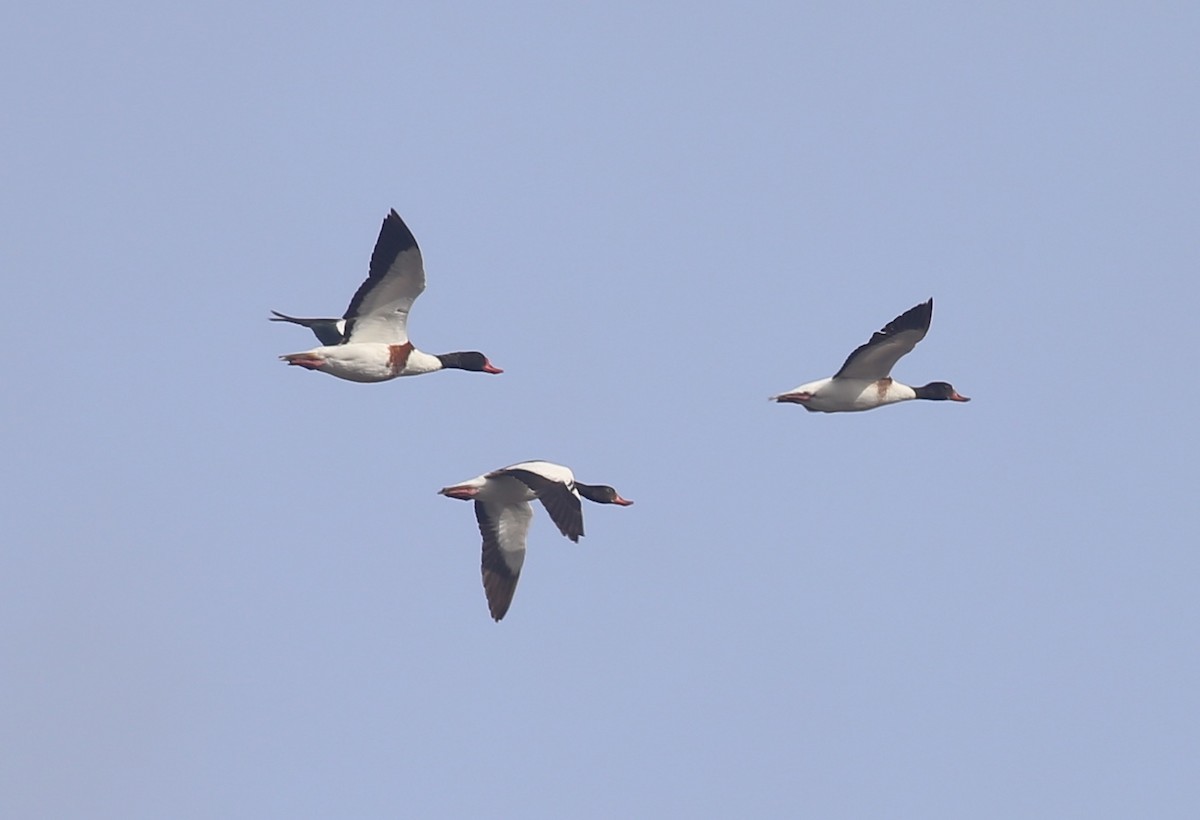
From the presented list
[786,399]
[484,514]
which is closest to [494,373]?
[484,514]

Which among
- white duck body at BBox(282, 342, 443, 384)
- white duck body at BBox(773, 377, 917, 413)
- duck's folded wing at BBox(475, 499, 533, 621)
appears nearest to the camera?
white duck body at BBox(282, 342, 443, 384)

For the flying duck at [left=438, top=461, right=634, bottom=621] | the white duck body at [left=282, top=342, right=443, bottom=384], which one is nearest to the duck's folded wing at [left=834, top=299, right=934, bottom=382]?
the flying duck at [left=438, top=461, right=634, bottom=621]

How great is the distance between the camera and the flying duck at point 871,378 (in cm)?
3164

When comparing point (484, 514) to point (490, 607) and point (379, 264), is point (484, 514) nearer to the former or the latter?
point (490, 607)

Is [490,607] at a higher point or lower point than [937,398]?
lower

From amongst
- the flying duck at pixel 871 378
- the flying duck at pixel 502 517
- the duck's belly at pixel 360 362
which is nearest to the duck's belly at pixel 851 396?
the flying duck at pixel 871 378

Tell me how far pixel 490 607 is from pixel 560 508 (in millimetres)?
4476

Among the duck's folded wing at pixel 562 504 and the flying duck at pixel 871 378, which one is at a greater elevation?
the flying duck at pixel 871 378

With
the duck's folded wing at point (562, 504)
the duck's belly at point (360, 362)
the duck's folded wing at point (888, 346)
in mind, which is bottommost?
the duck's folded wing at point (562, 504)

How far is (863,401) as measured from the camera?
32688mm

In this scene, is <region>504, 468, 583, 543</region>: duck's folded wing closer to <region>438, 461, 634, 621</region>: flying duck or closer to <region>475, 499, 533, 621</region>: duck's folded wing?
<region>438, 461, 634, 621</region>: flying duck

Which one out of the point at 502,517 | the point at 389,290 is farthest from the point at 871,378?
the point at 389,290

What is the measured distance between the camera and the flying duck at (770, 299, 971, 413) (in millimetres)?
31641

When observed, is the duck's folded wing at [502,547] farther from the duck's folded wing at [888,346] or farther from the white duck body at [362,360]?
the duck's folded wing at [888,346]
